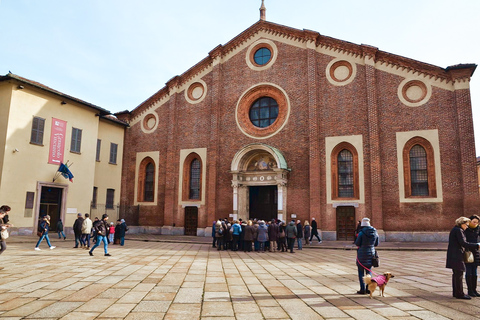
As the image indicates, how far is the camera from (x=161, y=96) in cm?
2723

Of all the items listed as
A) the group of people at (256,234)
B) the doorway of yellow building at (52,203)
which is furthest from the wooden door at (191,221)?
the doorway of yellow building at (52,203)

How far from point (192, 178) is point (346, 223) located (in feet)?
36.3

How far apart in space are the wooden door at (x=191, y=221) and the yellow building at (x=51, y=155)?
5903 millimetres

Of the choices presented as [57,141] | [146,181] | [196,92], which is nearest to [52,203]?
[57,141]

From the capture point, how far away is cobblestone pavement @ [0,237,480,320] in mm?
5645

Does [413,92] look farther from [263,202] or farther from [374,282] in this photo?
[374,282]

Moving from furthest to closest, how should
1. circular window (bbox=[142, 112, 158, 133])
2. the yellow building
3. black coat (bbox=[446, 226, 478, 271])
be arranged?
1. circular window (bbox=[142, 112, 158, 133])
2. the yellow building
3. black coat (bbox=[446, 226, 478, 271])

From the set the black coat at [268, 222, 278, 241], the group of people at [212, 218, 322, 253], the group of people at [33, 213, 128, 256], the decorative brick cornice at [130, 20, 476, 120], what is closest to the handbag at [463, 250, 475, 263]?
the group of people at [212, 218, 322, 253]

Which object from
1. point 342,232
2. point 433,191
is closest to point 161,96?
point 342,232

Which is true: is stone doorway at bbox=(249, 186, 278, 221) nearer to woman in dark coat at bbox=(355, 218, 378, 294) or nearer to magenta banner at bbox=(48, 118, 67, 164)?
magenta banner at bbox=(48, 118, 67, 164)

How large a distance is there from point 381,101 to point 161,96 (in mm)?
15774

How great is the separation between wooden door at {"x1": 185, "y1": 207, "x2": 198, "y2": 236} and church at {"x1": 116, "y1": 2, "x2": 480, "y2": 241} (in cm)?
7

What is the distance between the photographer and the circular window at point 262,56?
24.4 meters

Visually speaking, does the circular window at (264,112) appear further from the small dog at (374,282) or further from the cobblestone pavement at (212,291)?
the small dog at (374,282)
